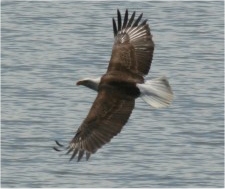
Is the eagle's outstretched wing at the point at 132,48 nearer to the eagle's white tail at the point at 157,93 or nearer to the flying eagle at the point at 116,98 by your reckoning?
the flying eagle at the point at 116,98

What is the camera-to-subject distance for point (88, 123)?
13.0m

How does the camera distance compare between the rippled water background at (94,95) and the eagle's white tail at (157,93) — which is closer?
the eagle's white tail at (157,93)

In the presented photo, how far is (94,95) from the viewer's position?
17.6m

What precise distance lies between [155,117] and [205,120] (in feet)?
2.00

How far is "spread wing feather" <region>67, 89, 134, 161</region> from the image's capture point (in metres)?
12.8

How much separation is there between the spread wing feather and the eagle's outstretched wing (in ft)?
1.60

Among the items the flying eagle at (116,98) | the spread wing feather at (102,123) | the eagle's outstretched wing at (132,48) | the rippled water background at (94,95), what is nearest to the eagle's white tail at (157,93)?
the flying eagle at (116,98)

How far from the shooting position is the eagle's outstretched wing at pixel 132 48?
13.6 m

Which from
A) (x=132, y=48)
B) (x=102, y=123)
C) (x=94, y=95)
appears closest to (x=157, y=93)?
(x=102, y=123)

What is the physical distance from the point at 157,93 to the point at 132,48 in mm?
1254

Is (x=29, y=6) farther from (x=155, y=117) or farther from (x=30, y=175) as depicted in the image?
(x=30, y=175)

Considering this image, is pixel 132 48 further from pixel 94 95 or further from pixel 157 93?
pixel 94 95

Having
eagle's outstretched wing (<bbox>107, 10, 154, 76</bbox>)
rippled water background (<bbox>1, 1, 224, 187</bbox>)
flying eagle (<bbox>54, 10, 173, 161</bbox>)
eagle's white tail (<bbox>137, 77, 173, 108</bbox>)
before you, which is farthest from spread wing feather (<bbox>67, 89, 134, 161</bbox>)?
rippled water background (<bbox>1, 1, 224, 187</bbox>)

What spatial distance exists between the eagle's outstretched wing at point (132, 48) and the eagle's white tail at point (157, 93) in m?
0.52
